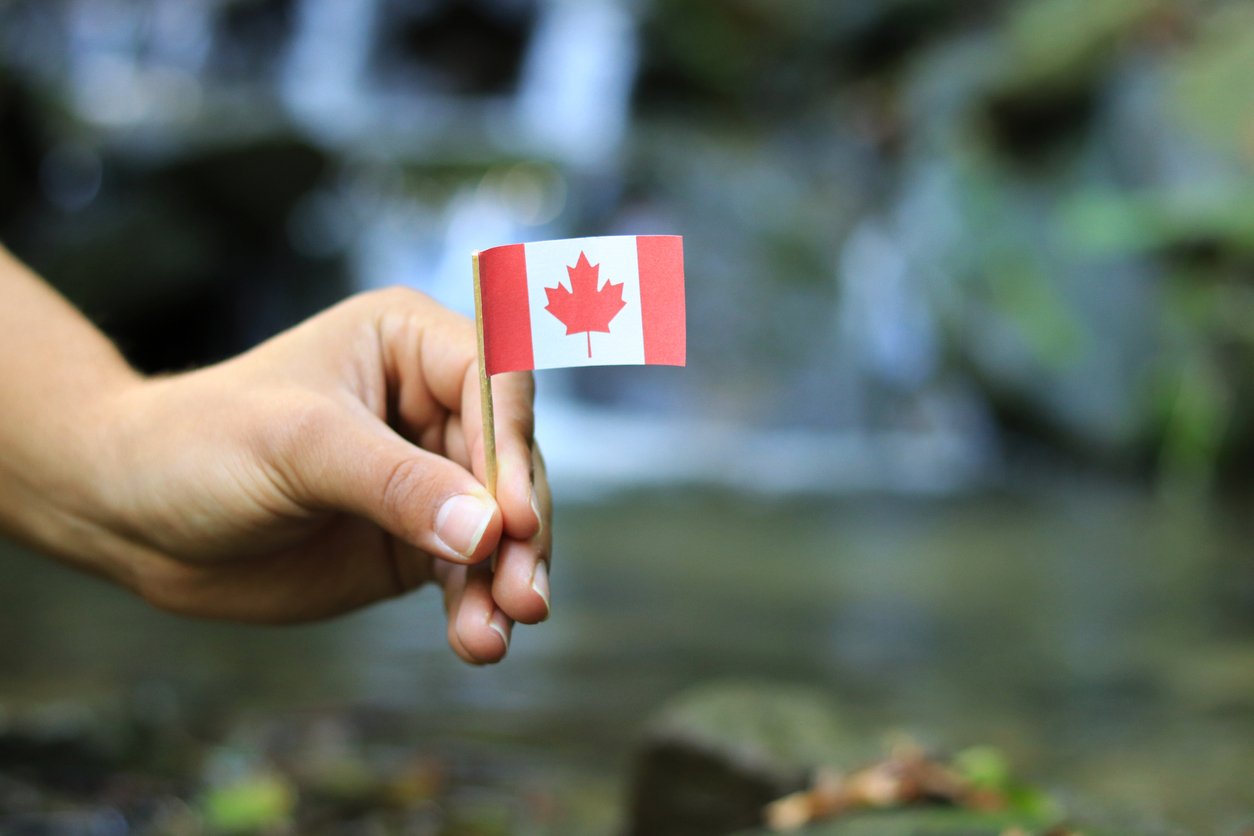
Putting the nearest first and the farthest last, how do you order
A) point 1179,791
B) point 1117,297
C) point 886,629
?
1. point 1179,791
2. point 886,629
3. point 1117,297

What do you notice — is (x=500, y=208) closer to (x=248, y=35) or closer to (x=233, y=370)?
(x=248, y=35)

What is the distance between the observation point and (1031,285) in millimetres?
8344

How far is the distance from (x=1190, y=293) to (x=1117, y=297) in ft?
2.64

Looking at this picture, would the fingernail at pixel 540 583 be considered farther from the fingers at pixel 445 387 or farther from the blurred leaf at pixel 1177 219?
the blurred leaf at pixel 1177 219

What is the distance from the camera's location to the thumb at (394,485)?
114 centimetres

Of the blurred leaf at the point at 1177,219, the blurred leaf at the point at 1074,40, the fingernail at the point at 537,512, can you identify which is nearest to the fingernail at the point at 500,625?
the fingernail at the point at 537,512

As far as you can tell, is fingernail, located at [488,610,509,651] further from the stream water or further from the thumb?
the stream water

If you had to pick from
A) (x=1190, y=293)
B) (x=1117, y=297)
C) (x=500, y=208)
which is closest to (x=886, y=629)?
(x=1190, y=293)

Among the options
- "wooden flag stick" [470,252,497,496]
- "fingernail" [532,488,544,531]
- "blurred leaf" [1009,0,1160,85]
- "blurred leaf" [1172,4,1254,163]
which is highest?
"blurred leaf" [1009,0,1160,85]

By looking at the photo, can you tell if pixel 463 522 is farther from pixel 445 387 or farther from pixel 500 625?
pixel 445 387

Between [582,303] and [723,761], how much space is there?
3.96 feet

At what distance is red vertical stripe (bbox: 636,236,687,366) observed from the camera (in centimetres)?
117

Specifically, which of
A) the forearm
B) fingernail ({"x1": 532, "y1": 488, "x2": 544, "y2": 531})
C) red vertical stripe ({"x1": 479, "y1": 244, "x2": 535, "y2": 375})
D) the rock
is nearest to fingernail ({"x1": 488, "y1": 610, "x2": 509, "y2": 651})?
fingernail ({"x1": 532, "y1": 488, "x2": 544, "y2": 531})

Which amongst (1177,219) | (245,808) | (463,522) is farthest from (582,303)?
(1177,219)
